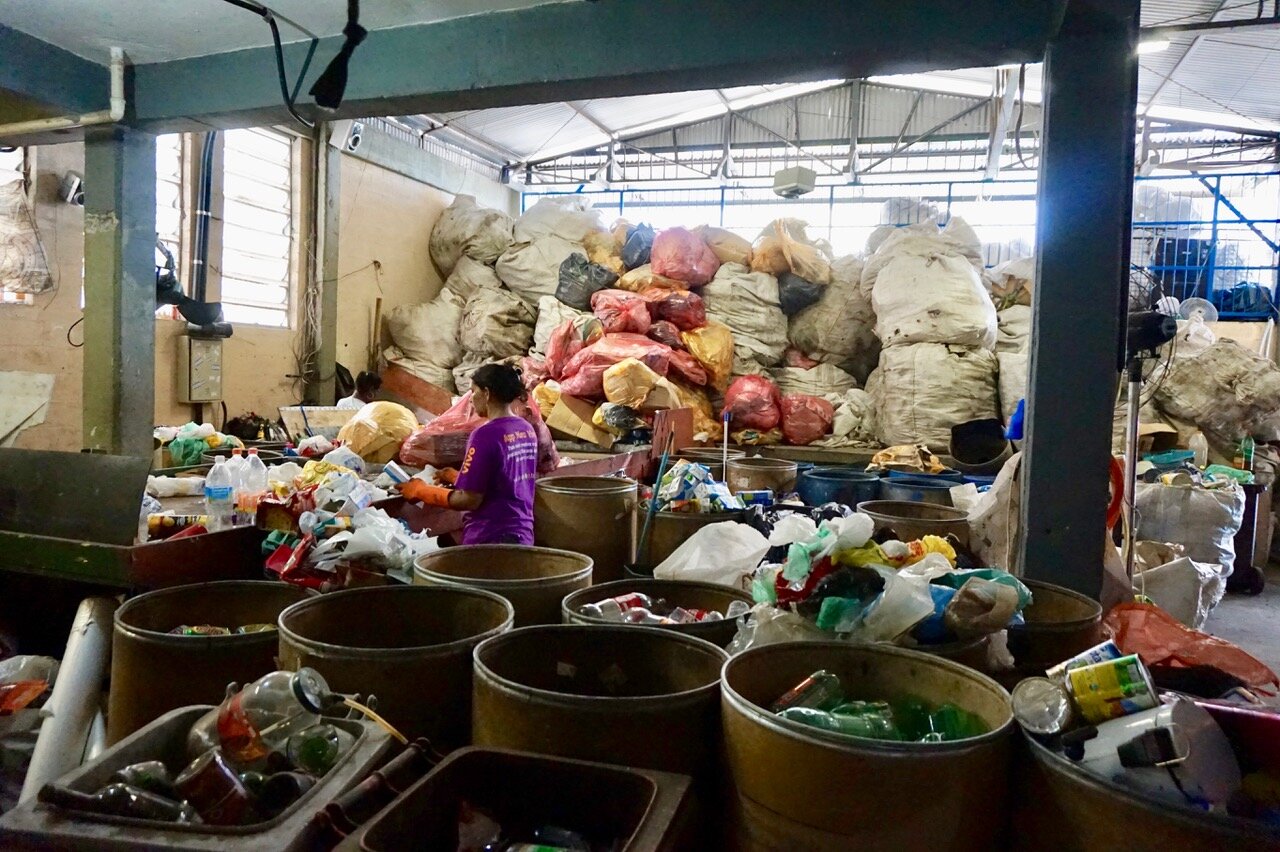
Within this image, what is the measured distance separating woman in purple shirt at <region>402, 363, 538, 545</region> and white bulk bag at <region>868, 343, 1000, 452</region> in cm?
360

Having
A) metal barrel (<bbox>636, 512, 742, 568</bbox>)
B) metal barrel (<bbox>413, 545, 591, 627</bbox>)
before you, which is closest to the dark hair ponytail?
metal barrel (<bbox>413, 545, 591, 627</bbox>)

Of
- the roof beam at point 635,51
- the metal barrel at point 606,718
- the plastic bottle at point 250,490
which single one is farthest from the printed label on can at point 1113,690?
the plastic bottle at point 250,490

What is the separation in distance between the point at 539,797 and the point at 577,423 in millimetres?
4176

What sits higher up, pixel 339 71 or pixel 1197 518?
pixel 339 71

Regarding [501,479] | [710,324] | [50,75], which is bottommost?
[501,479]

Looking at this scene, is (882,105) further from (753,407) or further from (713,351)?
(753,407)

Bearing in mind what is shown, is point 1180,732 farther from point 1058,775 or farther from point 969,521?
point 969,521

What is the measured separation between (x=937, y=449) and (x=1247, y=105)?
22.7 feet

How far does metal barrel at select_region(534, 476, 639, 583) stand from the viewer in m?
3.13

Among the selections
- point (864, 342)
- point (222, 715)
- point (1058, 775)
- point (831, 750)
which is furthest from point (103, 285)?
point (864, 342)

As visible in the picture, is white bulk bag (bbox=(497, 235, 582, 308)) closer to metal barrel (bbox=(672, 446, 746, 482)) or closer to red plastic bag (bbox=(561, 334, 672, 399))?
red plastic bag (bbox=(561, 334, 672, 399))

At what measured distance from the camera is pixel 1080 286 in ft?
7.20

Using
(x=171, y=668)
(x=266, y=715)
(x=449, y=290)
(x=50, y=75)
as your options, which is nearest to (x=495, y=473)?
(x=171, y=668)

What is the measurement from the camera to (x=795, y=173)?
881 cm
